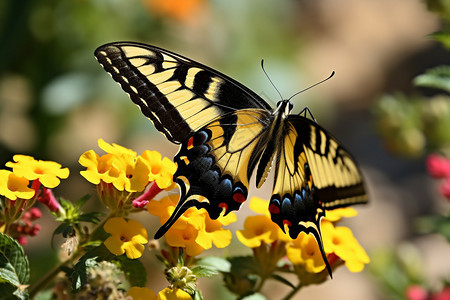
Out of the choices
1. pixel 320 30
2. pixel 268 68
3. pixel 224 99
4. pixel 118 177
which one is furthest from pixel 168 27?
pixel 320 30

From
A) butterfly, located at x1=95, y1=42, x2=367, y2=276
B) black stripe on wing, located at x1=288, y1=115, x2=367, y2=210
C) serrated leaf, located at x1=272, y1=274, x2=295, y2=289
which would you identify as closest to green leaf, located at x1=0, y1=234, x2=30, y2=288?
butterfly, located at x1=95, y1=42, x2=367, y2=276

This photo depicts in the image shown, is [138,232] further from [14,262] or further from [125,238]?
[14,262]

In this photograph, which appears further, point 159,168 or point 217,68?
point 217,68

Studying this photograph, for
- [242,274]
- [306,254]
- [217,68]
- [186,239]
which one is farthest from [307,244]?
[217,68]

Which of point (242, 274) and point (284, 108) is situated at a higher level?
point (284, 108)

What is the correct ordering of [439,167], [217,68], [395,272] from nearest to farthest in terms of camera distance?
[439,167] < [395,272] < [217,68]

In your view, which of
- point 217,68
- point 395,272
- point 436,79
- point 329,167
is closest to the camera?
point 329,167

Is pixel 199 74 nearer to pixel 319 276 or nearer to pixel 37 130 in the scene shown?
pixel 319 276

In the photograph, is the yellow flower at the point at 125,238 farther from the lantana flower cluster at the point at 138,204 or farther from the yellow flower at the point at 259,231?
the yellow flower at the point at 259,231
